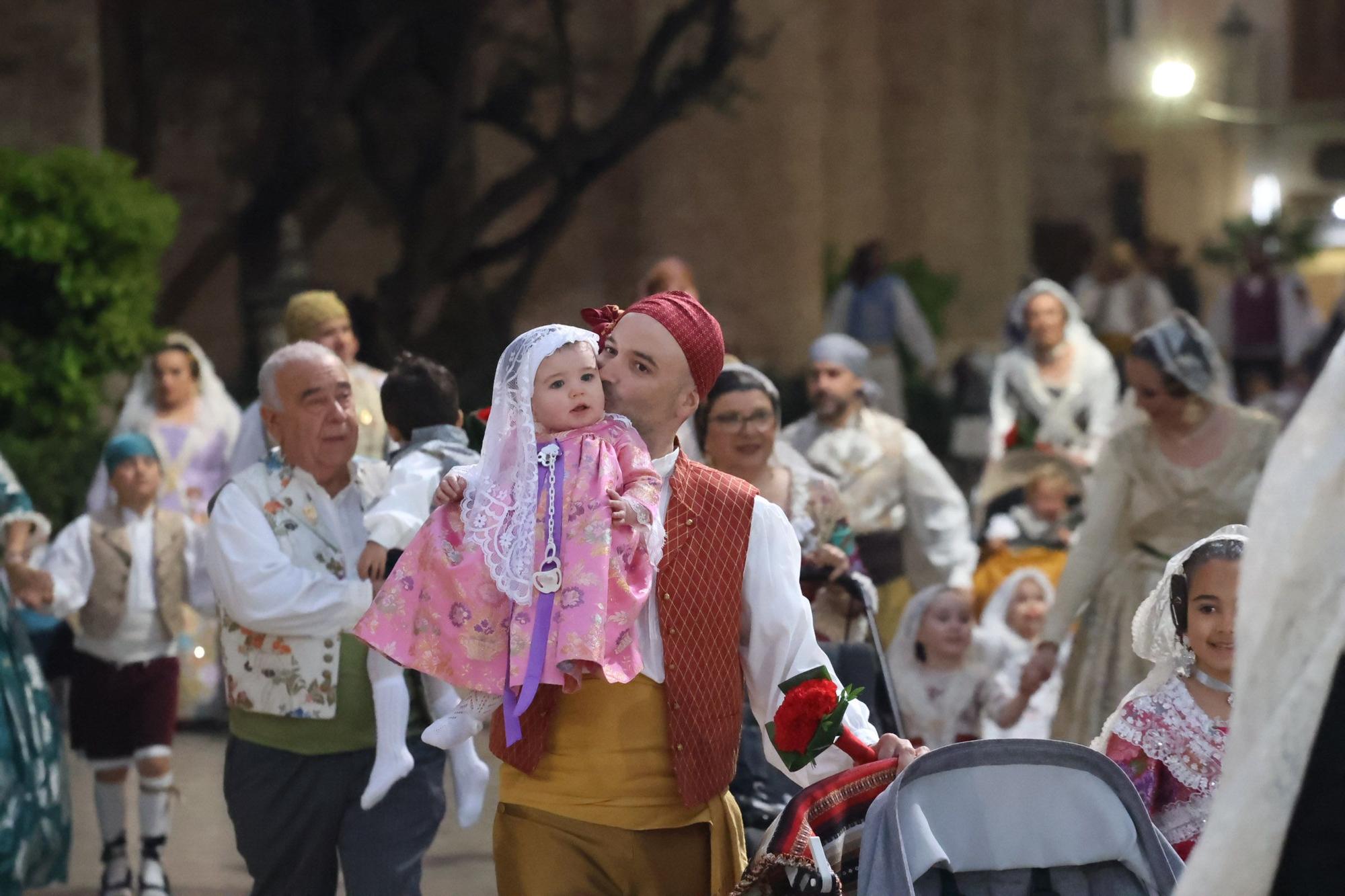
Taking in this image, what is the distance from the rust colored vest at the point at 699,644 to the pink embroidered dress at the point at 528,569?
55mm

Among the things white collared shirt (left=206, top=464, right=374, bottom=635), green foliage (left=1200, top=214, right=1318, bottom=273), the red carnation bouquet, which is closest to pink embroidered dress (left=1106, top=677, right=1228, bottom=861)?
the red carnation bouquet

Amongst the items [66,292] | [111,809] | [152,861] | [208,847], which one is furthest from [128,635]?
[66,292]

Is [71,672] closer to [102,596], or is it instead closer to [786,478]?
[102,596]

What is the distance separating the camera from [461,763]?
16.1 feet

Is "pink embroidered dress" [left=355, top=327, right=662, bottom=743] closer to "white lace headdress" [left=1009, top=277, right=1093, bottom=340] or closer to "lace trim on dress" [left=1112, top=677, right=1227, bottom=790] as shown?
"lace trim on dress" [left=1112, top=677, right=1227, bottom=790]

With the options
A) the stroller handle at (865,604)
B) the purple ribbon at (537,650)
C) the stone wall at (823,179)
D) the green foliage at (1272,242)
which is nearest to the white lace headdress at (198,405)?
the stroller handle at (865,604)

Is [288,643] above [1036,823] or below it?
above

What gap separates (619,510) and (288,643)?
1407 mm

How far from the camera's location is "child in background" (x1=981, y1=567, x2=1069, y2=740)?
25.8 ft

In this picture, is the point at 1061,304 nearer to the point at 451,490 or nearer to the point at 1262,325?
the point at 451,490

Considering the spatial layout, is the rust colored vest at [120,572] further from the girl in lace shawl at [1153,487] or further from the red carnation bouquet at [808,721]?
the red carnation bouquet at [808,721]

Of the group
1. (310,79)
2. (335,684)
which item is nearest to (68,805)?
(335,684)

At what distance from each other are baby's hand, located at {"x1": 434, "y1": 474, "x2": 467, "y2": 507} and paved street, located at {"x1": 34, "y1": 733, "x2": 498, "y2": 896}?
10.1ft

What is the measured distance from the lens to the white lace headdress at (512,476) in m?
3.73
